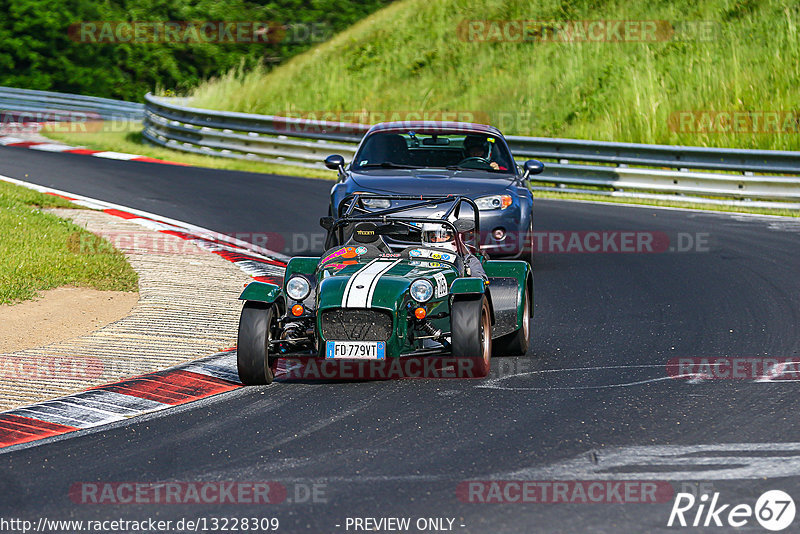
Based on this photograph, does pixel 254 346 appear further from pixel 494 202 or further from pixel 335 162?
pixel 335 162

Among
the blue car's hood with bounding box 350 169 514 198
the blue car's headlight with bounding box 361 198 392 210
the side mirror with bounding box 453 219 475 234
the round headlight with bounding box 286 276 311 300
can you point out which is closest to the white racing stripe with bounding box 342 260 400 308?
the round headlight with bounding box 286 276 311 300

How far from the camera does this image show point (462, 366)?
8.01 metres

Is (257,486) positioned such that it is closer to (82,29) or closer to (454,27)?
(454,27)

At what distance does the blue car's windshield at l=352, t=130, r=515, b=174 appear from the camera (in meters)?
13.1

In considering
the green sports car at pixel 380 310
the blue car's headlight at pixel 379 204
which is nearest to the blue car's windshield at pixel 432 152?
the blue car's headlight at pixel 379 204

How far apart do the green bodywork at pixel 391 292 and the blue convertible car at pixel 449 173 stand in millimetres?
2874

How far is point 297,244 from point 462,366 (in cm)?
693

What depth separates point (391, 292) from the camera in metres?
7.93

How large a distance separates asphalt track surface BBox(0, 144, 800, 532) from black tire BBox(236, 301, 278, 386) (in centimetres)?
11

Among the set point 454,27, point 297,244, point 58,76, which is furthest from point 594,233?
point 58,76

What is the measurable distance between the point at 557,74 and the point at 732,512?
→ 23.5 m

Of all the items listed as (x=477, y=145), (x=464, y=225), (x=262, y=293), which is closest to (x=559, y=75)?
(x=477, y=145)

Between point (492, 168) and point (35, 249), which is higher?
point (492, 168)

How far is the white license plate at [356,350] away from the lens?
25.3 ft
